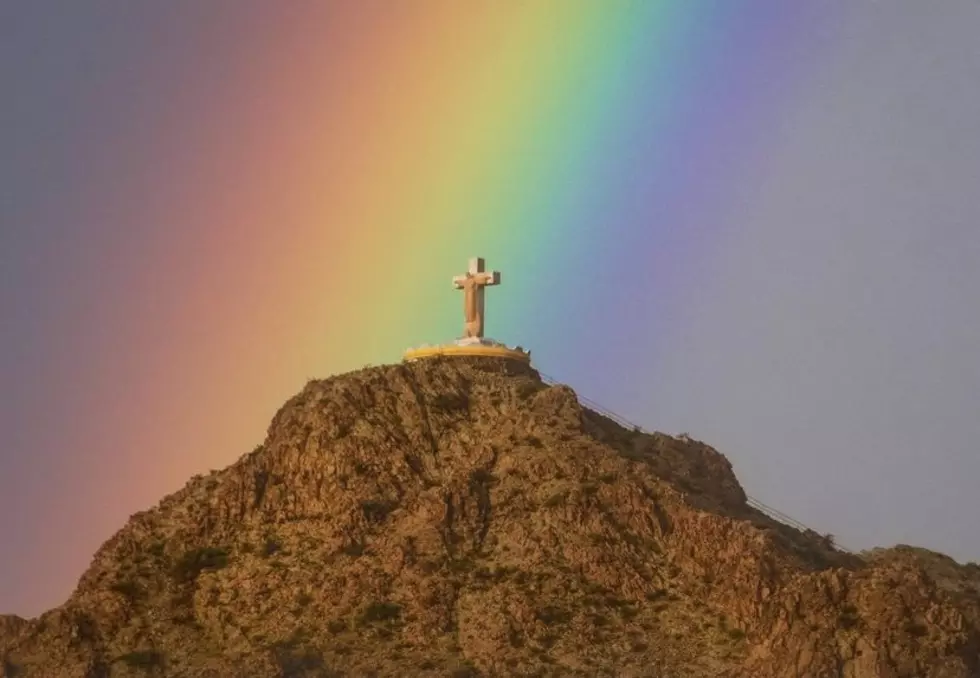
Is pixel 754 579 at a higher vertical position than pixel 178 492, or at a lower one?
lower

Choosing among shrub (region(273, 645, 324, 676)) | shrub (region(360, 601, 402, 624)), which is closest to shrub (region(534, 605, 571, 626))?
shrub (region(360, 601, 402, 624))

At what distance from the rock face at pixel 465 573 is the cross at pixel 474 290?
5.16 m

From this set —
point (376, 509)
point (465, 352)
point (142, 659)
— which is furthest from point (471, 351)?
point (142, 659)

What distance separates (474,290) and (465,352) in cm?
333

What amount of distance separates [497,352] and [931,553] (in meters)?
24.6

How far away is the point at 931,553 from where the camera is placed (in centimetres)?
8206

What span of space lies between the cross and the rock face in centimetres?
516

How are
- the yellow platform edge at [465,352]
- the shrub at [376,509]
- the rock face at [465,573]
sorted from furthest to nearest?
the yellow platform edge at [465,352]
the shrub at [376,509]
the rock face at [465,573]

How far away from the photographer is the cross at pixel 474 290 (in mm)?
80938

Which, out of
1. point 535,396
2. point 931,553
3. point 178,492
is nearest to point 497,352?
point 535,396

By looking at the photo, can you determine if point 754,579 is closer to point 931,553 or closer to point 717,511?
point 717,511

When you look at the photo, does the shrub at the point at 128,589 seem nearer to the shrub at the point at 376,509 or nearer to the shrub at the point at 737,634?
the shrub at the point at 376,509

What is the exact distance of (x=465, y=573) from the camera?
224 ft

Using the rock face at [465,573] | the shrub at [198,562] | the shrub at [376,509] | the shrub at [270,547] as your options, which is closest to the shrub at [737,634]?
the rock face at [465,573]
